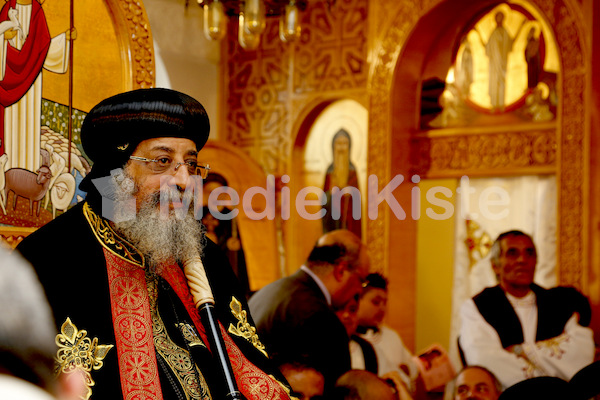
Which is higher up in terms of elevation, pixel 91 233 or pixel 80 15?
pixel 80 15

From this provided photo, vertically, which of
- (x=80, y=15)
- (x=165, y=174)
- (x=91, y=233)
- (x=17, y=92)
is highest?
(x=80, y=15)

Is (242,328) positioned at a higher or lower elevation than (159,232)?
lower

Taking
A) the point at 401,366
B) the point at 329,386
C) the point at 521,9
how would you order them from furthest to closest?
the point at 521,9, the point at 401,366, the point at 329,386

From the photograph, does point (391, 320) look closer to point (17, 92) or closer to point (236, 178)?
point (236, 178)

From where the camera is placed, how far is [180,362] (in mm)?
2094

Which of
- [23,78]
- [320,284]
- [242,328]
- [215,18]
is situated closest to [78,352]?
[242,328]

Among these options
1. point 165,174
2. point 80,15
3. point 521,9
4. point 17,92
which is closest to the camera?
point 165,174

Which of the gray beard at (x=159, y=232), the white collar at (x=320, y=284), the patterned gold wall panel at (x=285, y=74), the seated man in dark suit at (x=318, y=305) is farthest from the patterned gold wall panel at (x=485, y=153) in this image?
the gray beard at (x=159, y=232)

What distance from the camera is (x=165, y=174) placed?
218cm

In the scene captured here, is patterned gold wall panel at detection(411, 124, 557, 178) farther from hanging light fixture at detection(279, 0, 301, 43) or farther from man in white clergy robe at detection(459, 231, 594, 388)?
hanging light fixture at detection(279, 0, 301, 43)

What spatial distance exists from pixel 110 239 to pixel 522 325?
12.1 ft

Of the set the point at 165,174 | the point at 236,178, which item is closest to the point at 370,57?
the point at 236,178

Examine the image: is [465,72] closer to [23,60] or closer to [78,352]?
[23,60]

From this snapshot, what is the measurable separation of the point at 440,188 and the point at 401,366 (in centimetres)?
246
